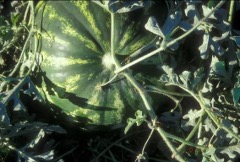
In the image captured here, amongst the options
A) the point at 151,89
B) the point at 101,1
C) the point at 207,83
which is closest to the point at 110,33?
the point at 101,1

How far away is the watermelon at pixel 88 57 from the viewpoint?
2201 mm

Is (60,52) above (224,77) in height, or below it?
above

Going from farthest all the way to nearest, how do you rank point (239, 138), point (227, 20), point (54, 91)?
point (227, 20) → point (54, 91) → point (239, 138)

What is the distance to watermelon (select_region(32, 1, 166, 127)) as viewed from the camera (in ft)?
7.22

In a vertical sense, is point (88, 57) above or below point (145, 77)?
above

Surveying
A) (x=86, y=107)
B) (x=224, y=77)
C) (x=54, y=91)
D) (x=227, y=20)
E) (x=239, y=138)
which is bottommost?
(x=239, y=138)

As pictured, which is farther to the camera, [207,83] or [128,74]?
[207,83]

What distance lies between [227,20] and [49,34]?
98cm

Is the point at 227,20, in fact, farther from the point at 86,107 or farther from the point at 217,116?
the point at 86,107

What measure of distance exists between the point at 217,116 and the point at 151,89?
0.38 meters

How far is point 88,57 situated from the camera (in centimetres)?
221

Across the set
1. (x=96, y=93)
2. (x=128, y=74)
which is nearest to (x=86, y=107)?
(x=96, y=93)

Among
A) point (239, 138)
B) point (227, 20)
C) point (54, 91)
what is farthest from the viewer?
point (227, 20)

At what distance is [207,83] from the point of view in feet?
7.65
